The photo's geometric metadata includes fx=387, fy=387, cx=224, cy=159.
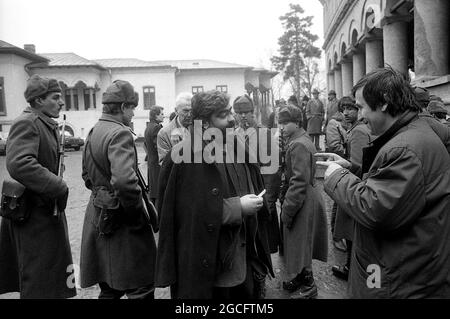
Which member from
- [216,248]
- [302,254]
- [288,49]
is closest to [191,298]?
[216,248]

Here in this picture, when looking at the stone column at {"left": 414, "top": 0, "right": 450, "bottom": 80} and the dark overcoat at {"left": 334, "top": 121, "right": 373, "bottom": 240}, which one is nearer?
the dark overcoat at {"left": 334, "top": 121, "right": 373, "bottom": 240}

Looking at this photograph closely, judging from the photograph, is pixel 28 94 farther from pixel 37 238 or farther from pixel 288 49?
pixel 288 49

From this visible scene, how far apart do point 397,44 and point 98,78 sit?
33773 millimetres

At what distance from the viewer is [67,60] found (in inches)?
1535

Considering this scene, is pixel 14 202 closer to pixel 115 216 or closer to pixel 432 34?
pixel 115 216

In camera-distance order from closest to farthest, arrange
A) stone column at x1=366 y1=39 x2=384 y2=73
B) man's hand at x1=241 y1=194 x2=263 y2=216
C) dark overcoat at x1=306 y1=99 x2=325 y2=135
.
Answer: man's hand at x1=241 y1=194 x2=263 y2=216
dark overcoat at x1=306 y1=99 x2=325 y2=135
stone column at x1=366 y1=39 x2=384 y2=73

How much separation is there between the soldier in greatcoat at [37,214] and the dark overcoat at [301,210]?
7.27ft

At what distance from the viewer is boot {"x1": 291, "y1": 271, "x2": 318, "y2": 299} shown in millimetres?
4124

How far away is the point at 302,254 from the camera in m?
4.18

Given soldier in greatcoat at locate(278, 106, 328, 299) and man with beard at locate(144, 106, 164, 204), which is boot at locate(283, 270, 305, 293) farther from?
man with beard at locate(144, 106, 164, 204)

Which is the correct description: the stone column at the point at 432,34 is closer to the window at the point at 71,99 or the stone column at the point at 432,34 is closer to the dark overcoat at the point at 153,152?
the dark overcoat at the point at 153,152

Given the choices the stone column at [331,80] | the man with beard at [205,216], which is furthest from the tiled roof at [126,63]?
the man with beard at [205,216]

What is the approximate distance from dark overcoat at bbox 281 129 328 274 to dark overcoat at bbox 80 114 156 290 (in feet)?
5.18

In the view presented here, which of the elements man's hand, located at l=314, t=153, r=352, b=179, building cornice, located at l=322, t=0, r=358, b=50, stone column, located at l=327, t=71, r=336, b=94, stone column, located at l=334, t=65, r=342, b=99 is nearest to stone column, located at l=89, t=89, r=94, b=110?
stone column, located at l=327, t=71, r=336, b=94
